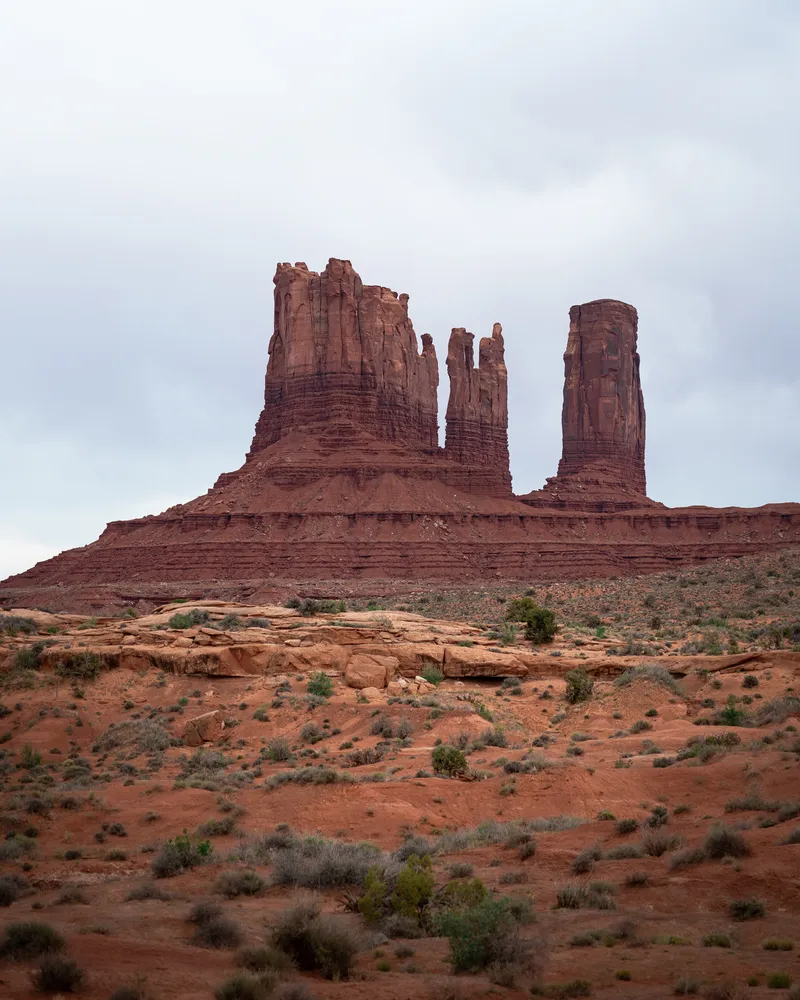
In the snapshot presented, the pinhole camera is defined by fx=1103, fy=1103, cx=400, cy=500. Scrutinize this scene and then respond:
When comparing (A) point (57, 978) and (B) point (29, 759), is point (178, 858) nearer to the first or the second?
(A) point (57, 978)

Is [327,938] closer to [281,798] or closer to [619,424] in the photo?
[281,798]

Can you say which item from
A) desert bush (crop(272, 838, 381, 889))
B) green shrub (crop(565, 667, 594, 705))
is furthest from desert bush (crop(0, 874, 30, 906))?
green shrub (crop(565, 667, 594, 705))

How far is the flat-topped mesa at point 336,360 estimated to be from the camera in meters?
103

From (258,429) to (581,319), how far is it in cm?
3722

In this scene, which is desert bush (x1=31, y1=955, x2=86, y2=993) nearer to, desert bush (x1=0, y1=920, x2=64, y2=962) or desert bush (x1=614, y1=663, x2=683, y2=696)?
desert bush (x1=0, y1=920, x2=64, y2=962)

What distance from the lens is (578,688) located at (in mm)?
26656

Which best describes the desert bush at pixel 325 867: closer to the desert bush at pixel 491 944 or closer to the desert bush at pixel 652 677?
the desert bush at pixel 491 944

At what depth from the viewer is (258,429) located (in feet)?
356

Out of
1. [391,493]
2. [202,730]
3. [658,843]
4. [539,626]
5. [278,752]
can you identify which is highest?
[391,493]

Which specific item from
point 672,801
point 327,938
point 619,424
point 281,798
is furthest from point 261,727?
point 619,424

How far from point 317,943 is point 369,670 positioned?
19656 mm

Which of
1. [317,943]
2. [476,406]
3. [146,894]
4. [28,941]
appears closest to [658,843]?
[317,943]

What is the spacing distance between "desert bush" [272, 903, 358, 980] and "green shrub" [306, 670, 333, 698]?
1721cm

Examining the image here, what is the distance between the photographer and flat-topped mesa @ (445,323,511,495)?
115m
